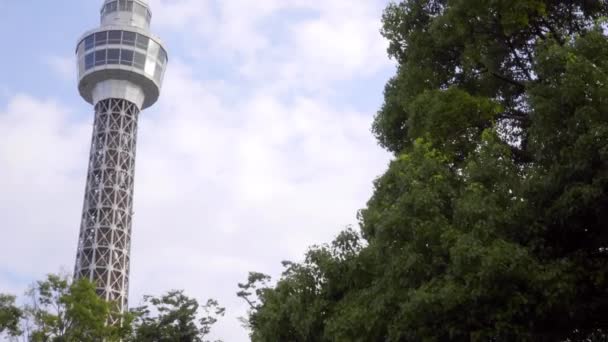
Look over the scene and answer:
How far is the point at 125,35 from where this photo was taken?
63.4 m

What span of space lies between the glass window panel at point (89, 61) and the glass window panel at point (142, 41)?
391 cm

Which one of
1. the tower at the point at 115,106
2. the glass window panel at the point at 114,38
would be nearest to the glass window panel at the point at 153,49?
the tower at the point at 115,106

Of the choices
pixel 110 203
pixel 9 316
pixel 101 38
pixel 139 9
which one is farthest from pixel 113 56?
pixel 9 316

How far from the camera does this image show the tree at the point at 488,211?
9.02 metres

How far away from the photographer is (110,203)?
60406 mm

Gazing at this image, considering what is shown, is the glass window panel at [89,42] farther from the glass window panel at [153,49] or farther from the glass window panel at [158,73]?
the glass window panel at [158,73]

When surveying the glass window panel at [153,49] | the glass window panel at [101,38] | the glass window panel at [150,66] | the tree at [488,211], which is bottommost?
the tree at [488,211]

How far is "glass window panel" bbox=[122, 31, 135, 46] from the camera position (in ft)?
208

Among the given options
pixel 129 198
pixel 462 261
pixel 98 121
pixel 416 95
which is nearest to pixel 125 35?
pixel 98 121

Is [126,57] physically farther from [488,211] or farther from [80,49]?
[488,211]

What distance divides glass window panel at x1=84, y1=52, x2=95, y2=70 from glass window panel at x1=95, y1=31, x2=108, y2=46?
1106 millimetres

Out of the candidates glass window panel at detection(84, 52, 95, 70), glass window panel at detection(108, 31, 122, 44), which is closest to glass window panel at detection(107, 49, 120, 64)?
glass window panel at detection(108, 31, 122, 44)

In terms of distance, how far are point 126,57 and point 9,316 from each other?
3982 cm

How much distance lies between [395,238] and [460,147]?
2416 mm
